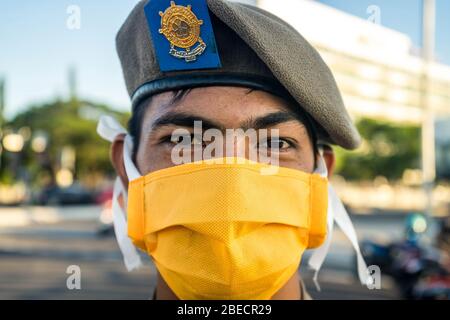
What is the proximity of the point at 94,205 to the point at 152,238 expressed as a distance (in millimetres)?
19340

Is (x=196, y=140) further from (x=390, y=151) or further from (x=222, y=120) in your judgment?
(x=390, y=151)

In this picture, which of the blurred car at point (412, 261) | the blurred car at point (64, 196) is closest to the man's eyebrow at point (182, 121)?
the blurred car at point (412, 261)

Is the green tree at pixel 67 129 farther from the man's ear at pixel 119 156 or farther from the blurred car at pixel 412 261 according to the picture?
the man's ear at pixel 119 156

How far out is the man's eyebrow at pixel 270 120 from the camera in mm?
1174

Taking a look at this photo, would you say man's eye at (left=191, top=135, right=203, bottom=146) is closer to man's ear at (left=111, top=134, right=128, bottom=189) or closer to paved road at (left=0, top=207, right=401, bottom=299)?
man's ear at (left=111, top=134, right=128, bottom=189)

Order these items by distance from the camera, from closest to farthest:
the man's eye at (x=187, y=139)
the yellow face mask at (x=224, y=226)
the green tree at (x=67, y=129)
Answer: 1. the yellow face mask at (x=224, y=226)
2. the man's eye at (x=187, y=139)
3. the green tree at (x=67, y=129)

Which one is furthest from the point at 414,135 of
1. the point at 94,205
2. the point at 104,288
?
the point at 104,288

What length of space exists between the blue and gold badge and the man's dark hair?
2.9 inches

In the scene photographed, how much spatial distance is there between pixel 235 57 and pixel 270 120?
18 centimetres

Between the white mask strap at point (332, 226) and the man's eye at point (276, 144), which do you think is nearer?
the man's eye at point (276, 144)

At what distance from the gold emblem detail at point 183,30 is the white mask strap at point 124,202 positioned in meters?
0.31

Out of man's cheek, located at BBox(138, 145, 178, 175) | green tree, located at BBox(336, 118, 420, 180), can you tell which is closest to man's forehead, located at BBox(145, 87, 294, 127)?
man's cheek, located at BBox(138, 145, 178, 175)

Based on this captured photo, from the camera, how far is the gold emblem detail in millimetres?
1170

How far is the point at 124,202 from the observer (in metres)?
1.38
